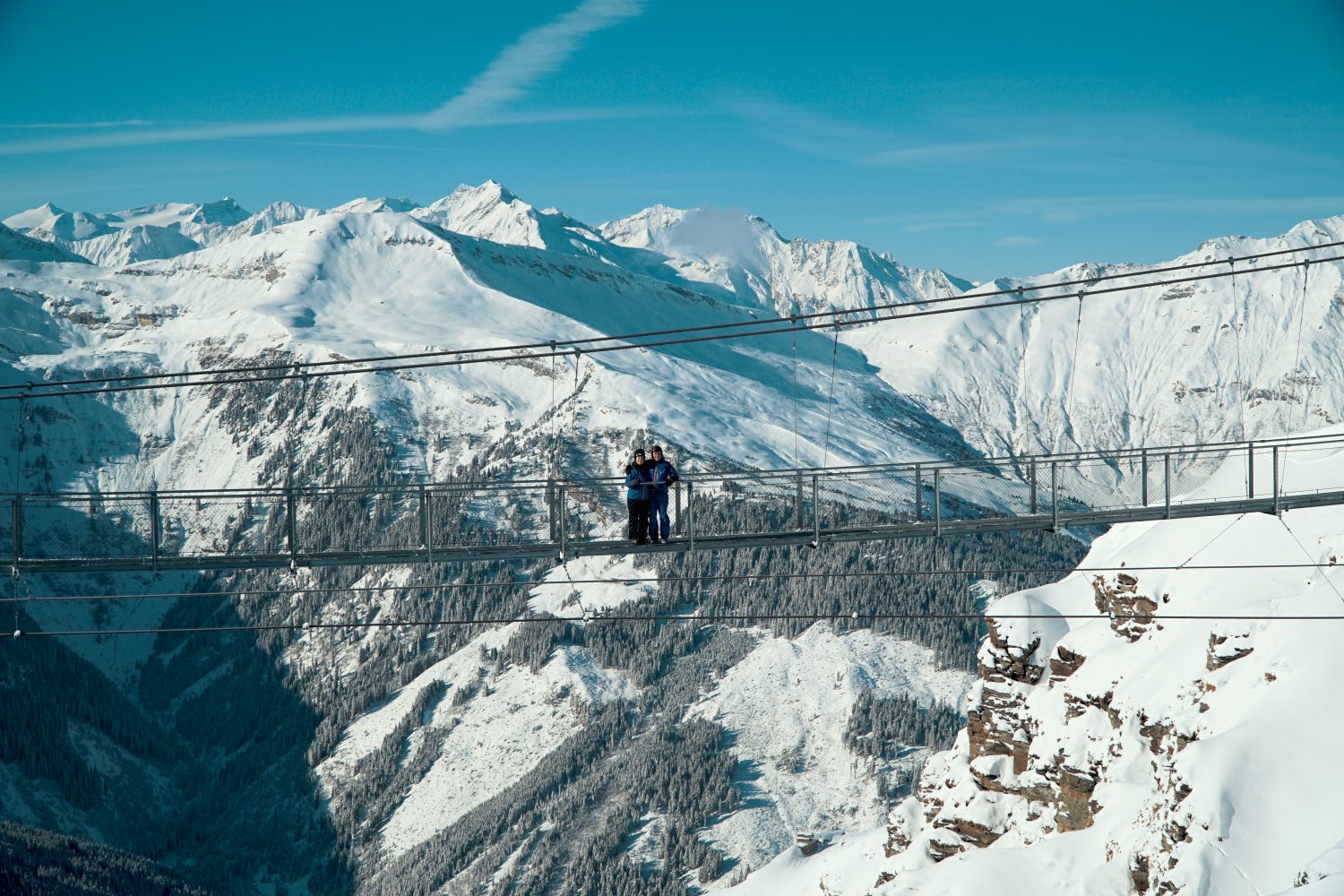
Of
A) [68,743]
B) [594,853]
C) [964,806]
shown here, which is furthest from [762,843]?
[964,806]

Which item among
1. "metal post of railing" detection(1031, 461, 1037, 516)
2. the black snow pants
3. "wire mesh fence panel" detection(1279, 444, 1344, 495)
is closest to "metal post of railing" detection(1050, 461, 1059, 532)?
"metal post of railing" detection(1031, 461, 1037, 516)

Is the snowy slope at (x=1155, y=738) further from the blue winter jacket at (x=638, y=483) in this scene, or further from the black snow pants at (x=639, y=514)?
the blue winter jacket at (x=638, y=483)

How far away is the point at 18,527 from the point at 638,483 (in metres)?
12.0

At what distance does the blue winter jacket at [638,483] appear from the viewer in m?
26.5

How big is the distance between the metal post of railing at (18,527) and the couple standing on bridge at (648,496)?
11.7 m

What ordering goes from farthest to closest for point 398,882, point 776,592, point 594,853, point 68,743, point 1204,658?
point 776,592 → point 68,743 → point 398,882 → point 594,853 → point 1204,658

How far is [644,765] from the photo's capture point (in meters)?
171

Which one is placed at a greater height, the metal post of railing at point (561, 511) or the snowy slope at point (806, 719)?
the metal post of railing at point (561, 511)

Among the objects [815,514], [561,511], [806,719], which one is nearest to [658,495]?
[561,511]

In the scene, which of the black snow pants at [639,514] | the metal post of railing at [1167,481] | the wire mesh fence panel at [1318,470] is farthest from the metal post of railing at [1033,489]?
the wire mesh fence panel at [1318,470]

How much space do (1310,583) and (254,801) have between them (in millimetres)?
182190

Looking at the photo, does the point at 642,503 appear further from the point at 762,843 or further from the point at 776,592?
the point at 776,592

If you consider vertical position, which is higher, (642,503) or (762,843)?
(642,503)

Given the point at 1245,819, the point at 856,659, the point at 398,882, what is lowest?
the point at 398,882
